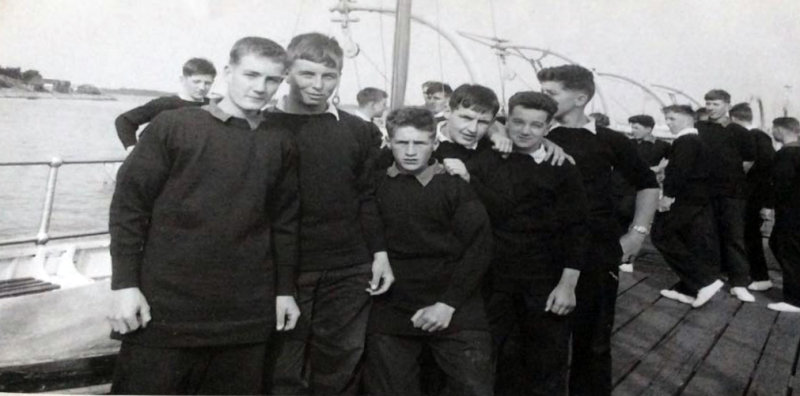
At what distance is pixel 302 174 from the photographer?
133cm

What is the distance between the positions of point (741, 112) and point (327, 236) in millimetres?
2151

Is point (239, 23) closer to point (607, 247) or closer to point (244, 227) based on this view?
point (244, 227)

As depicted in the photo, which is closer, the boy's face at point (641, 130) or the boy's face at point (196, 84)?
the boy's face at point (196, 84)

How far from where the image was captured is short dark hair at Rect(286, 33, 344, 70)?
1.32 metres

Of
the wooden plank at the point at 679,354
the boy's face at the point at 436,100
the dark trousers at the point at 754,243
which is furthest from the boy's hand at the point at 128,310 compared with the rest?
the dark trousers at the point at 754,243

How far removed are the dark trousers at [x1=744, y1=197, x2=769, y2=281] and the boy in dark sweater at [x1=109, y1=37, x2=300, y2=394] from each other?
2781mm

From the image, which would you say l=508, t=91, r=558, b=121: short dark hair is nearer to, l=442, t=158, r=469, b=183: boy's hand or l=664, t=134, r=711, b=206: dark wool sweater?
l=442, t=158, r=469, b=183: boy's hand

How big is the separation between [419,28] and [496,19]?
0.38m

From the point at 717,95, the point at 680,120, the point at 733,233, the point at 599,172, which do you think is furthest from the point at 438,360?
the point at 733,233

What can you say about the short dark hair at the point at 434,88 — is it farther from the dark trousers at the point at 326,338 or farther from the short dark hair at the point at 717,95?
the dark trousers at the point at 326,338

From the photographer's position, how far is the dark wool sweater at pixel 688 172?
2701 millimetres

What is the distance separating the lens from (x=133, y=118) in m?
1.78

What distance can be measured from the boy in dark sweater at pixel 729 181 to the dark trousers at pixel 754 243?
168 mm

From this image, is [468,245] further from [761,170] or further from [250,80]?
[761,170]
